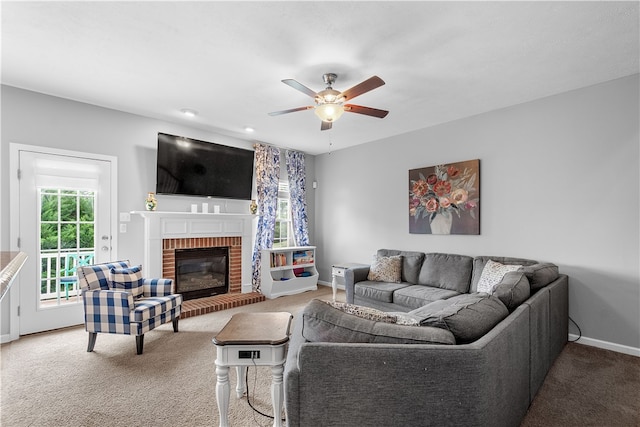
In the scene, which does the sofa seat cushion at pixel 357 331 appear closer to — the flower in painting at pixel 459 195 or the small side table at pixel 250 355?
the small side table at pixel 250 355

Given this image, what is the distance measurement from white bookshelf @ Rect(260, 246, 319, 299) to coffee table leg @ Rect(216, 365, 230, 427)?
3.37 metres

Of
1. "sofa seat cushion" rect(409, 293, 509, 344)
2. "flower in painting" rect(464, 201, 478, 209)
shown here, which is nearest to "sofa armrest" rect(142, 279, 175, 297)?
"sofa seat cushion" rect(409, 293, 509, 344)

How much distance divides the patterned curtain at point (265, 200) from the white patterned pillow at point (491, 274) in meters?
3.36

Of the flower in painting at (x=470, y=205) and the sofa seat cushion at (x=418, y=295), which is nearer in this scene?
the sofa seat cushion at (x=418, y=295)

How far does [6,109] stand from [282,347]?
155 inches

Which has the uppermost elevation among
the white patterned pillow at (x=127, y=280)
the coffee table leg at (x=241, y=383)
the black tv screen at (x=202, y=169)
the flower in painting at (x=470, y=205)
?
the black tv screen at (x=202, y=169)

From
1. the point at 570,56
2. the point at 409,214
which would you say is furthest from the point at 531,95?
the point at 409,214

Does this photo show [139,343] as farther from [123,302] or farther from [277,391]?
[277,391]

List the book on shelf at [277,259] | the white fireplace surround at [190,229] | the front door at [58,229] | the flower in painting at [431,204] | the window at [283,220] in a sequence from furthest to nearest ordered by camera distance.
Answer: the window at [283,220] → the book on shelf at [277,259] → the flower in painting at [431,204] → the white fireplace surround at [190,229] → the front door at [58,229]

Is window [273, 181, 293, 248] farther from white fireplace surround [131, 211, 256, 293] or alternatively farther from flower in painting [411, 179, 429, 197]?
flower in painting [411, 179, 429, 197]

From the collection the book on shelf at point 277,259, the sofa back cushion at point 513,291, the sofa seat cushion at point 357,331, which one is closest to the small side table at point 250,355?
the sofa seat cushion at point 357,331

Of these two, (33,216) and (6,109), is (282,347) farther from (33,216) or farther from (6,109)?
(6,109)

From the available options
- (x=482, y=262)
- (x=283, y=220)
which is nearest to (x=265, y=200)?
(x=283, y=220)

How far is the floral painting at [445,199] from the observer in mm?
4098
